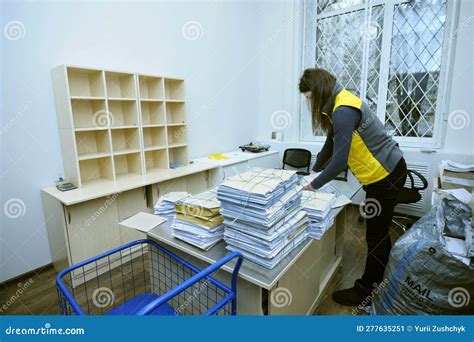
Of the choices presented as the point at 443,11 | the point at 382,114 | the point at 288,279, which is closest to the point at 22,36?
the point at 288,279

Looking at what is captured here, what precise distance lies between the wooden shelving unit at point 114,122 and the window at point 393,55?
255 centimetres

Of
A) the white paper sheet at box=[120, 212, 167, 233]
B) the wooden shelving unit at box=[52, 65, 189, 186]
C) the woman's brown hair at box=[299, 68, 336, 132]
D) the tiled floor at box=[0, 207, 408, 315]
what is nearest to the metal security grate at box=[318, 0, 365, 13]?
the wooden shelving unit at box=[52, 65, 189, 186]

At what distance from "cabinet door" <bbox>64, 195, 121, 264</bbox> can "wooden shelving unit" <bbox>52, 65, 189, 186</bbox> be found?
29cm

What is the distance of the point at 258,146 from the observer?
168 inches

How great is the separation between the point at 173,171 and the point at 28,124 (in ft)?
4.42

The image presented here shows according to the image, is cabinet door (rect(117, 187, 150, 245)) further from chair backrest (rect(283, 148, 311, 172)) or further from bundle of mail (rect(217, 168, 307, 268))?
chair backrest (rect(283, 148, 311, 172))

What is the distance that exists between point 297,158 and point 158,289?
303cm

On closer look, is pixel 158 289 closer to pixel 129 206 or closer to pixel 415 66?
pixel 129 206

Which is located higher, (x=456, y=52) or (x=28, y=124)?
(x=456, y=52)

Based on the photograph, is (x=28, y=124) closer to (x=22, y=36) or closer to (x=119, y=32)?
(x=22, y=36)

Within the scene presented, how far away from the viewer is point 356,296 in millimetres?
1899

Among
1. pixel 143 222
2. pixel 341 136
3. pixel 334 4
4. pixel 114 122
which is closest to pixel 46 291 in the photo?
pixel 143 222

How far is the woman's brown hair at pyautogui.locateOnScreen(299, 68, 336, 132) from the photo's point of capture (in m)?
1.64

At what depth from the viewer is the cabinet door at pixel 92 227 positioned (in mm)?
2156
